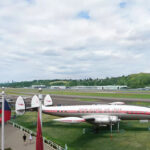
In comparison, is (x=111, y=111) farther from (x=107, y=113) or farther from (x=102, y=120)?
(x=102, y=120)

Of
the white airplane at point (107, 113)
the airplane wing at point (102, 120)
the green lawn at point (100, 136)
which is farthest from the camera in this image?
the white airplane at point (107, 113)

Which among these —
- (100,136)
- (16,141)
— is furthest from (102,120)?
(16,141)

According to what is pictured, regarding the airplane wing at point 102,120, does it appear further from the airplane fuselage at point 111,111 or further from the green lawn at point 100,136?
the green lawn at point 100,136

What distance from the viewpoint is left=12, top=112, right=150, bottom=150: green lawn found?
22.7 m

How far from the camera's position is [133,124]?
107ft

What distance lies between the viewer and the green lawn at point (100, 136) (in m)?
22.7

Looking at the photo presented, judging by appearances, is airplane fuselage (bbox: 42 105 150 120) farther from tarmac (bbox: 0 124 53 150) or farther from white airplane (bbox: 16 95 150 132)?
tarmac (bbox: 0 124 53 150)

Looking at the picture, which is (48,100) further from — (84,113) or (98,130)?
(98,130)

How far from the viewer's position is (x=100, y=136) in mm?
26719

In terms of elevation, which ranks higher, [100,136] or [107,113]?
[107,113]

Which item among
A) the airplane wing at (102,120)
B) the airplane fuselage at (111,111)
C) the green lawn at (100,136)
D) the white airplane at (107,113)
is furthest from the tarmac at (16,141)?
the airplane wing at (102,120)

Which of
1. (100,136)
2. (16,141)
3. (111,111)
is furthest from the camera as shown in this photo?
(111,111)

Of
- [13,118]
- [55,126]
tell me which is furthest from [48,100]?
[13,118]

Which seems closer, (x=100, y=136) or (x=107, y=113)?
(x=100, y=136)
